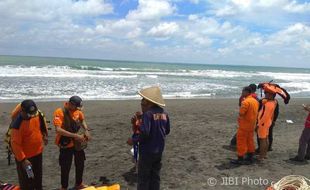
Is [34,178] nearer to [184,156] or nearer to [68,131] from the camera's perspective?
[68,131]

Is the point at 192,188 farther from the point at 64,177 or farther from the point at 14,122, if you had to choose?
the point at 14,122

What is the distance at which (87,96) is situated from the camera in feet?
69.4

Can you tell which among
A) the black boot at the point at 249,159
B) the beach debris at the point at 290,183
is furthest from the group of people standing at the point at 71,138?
the black boot at the point at 249,159

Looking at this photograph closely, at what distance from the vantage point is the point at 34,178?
19.4 feet

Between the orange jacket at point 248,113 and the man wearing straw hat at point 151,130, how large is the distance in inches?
120

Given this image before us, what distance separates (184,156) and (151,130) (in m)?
3.74

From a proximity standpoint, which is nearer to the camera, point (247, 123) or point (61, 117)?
point (61, 117)

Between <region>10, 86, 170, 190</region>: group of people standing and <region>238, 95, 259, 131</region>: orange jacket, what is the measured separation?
119 inches

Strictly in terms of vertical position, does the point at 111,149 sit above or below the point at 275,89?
below

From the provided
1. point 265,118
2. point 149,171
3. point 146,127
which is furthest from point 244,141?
point 146,127

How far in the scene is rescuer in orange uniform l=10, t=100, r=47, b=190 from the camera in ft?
17.9

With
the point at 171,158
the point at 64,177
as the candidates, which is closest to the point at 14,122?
the point at 64,177

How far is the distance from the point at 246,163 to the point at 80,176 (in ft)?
11.8

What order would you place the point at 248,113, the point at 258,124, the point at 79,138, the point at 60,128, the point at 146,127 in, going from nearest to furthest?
the point at 146,127, the point at 60,128, the point at 79,138, the point at 248,113, the point at 258,124
